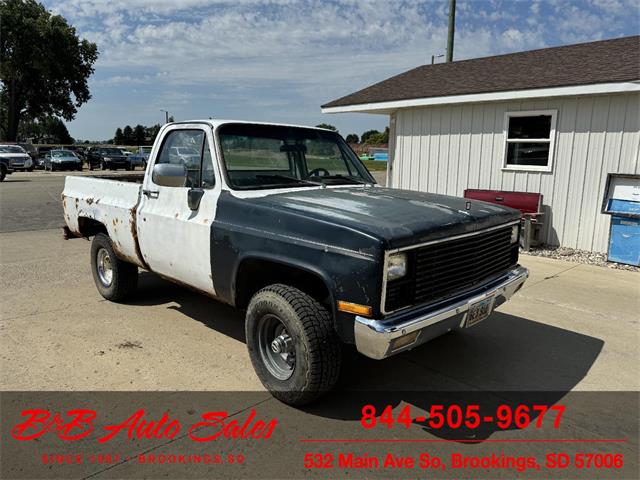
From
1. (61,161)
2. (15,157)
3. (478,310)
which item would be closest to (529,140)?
(478,310)

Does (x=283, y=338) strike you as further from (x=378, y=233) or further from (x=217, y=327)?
(x=217, y=327)

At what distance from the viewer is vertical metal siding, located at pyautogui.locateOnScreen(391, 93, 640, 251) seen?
319 inches

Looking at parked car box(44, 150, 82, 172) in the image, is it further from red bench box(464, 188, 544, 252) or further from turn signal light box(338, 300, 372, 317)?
turn signal light box(338, 300, 372, 317)

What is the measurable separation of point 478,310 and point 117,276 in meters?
3.79

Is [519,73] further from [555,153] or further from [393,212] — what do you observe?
[393,212]

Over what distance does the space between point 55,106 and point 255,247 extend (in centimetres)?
5015

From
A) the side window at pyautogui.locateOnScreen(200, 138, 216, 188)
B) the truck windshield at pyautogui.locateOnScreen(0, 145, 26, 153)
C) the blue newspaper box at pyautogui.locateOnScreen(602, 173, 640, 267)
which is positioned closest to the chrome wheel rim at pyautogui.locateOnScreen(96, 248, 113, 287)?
the side window at pyautogui.locateOnScreen(200, 138, 216, 188)

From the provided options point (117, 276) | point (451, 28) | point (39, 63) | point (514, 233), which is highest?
point (39, 63)

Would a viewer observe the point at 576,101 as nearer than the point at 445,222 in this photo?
No

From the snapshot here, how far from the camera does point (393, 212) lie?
331cm

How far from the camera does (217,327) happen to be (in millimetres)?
4785

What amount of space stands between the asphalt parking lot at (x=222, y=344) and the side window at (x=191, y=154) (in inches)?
57.9

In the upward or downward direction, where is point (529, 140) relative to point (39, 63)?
downward

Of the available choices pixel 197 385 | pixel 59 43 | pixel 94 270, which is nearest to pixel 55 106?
pixel 59 43
